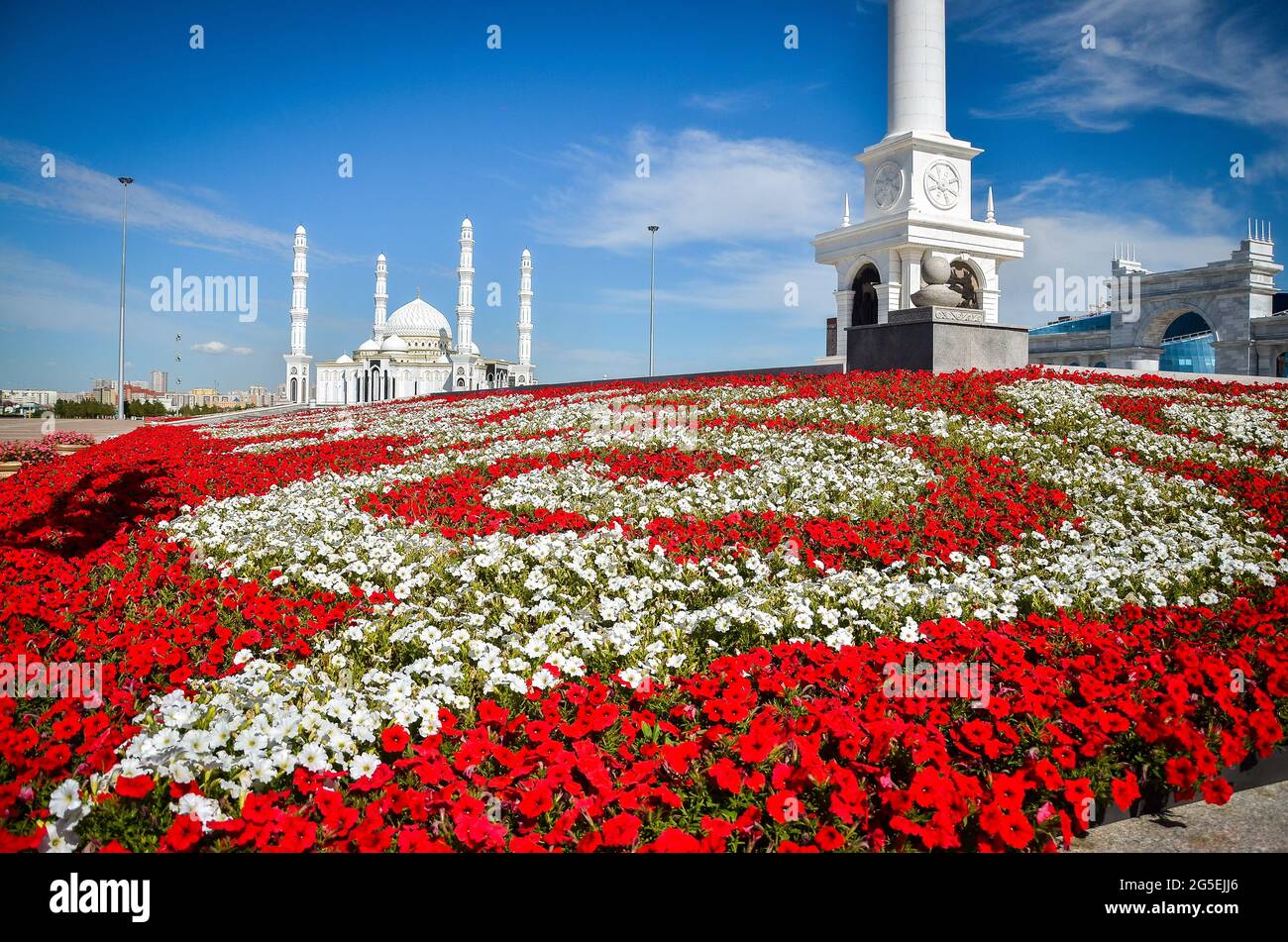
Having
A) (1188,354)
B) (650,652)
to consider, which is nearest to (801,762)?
(650,652)

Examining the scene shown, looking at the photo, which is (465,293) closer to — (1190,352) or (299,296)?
(299,296)

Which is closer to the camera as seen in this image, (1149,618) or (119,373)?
(1149,618)

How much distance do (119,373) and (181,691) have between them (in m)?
41.9

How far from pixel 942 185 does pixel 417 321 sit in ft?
249

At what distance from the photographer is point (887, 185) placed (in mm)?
32125

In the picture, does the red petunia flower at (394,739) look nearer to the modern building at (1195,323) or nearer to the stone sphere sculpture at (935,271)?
the stone sphere sculpture at (935,271)

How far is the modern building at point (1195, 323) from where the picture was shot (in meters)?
48.8

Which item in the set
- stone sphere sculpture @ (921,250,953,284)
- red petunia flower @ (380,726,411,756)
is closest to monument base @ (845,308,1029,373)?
stone sphere sculpture @ (921,250,953,284)

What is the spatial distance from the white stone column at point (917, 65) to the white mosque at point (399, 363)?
57.7m

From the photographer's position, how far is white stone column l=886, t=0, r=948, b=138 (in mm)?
30938
